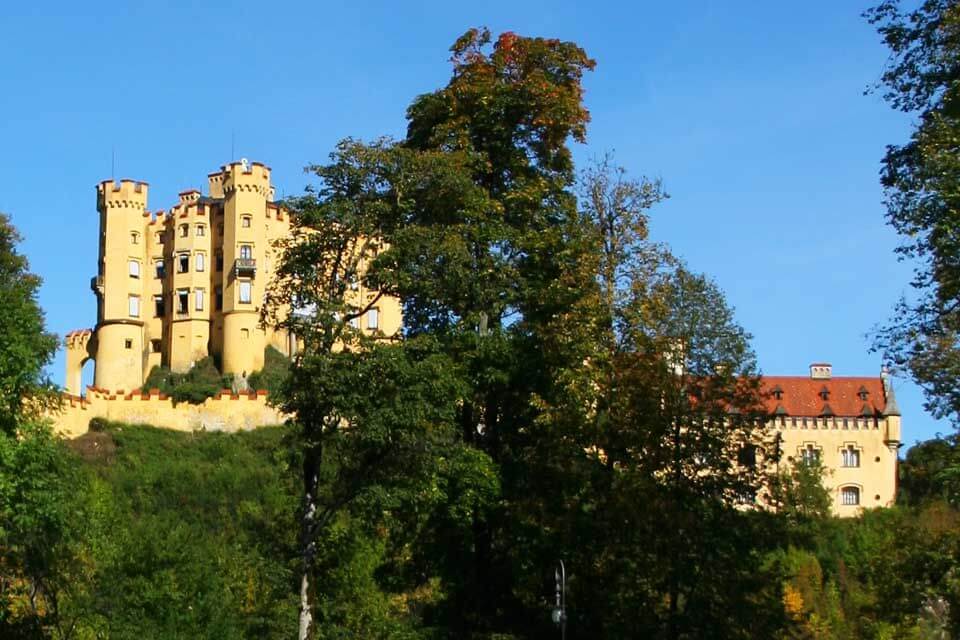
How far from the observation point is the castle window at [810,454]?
8506 cm

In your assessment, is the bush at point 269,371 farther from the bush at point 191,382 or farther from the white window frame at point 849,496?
the white window frame at point 849,496

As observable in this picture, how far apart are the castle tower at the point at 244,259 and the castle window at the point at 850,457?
34.3m

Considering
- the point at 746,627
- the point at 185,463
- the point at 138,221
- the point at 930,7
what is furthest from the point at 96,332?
the point at 930,7

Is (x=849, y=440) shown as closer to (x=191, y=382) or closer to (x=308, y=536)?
(x=191, y=382)

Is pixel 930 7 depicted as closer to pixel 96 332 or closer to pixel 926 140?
pixel 926 140

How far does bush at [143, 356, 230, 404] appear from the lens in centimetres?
8712

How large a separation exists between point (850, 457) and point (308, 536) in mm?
61700

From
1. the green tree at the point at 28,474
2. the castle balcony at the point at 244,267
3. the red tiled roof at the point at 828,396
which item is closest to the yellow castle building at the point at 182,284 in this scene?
the castle balcony at the point at 244,267

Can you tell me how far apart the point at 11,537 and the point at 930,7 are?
21560 mm

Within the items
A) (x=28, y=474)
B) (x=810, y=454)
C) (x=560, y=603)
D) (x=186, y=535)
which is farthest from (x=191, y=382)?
(x=560, y=603)

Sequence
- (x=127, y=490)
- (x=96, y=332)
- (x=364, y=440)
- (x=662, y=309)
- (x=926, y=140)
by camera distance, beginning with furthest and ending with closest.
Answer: (x=96, y=332), (x=127, y=490), (x=662, y=309), (x=364, y=440), (x=926, y=140)

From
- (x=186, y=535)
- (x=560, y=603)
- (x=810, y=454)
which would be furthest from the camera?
(x=810, y=454)

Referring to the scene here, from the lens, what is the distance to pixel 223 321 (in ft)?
306

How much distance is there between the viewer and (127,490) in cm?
6969
